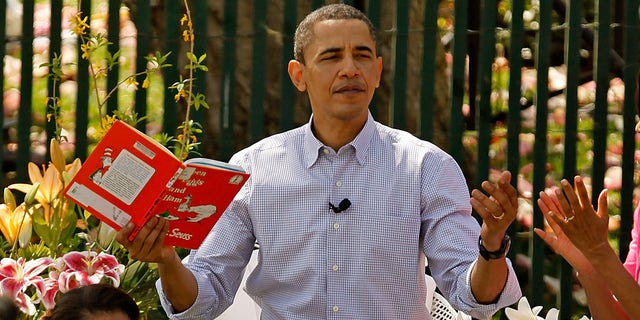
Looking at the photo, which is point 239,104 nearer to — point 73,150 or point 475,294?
point 73,150

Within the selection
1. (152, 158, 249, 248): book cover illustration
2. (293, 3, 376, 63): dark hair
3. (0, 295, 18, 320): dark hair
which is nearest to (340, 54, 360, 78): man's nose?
(293, 3, 376, 63): dark hair

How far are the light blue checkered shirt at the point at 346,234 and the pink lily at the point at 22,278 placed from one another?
13.2 inches

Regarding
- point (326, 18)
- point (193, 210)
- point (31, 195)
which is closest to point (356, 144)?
point (326, 18)

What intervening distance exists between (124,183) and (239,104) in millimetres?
1926

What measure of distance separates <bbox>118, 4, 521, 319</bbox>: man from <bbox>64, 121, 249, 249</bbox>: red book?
0.32 meters

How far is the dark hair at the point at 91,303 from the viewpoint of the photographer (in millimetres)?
3436

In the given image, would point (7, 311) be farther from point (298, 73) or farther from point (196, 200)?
point (298, 73)

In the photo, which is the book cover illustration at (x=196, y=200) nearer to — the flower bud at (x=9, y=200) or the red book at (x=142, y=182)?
the red book at (x=142, y=182)

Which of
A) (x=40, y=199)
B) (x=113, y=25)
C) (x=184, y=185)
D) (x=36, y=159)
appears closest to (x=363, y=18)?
(x=184, y=185)

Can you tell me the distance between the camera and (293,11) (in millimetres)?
5164

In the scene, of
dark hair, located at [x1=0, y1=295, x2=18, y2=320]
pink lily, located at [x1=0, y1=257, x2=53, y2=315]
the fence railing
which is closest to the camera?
dark hair, located at [x1=0, y1=295, x2=18, y2=320]

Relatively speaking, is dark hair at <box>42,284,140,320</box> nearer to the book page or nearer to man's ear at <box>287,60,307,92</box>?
the book page

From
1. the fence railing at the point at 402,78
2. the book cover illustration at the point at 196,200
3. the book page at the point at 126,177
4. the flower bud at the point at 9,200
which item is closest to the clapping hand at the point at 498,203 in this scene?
the book cover illustration at the point at 196,200

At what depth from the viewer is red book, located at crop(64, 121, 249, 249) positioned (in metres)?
3.44
